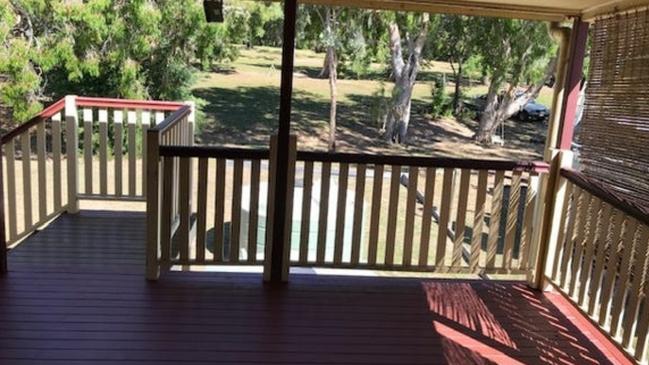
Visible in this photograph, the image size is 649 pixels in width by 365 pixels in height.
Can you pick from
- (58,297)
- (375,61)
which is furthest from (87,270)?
(375,61)

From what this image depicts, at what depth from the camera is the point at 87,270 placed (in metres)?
3.84

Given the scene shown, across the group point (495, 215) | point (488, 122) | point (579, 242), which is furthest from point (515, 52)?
point (579, 242)

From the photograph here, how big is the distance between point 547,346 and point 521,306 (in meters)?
0.53

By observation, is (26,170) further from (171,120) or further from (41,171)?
(171,120)

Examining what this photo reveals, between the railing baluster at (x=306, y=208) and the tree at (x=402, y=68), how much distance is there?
1101 centimetres

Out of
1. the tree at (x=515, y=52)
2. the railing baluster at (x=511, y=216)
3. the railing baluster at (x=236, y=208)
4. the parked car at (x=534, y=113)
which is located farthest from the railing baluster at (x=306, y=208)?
the parked car at (x=534, y=113)

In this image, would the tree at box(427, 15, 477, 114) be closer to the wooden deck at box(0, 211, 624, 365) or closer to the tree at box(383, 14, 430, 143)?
the tree at box(383, 14, 430, 143)

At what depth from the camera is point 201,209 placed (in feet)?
12.3

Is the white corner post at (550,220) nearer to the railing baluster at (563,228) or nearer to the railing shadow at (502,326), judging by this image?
the railing baluster at (563,228)

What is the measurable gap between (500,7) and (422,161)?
1.12 m

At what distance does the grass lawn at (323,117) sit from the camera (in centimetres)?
1684

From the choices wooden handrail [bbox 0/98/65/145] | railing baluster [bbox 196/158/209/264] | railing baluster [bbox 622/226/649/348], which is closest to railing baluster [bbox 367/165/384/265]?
railing baluster [bbox 196/158/209/264]

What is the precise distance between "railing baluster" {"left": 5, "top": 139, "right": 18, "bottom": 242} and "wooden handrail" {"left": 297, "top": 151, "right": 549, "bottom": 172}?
226cm

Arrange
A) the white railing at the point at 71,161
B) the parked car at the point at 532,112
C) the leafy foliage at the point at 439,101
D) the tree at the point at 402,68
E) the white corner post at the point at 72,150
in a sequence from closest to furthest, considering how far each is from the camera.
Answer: the white railing at the point at 71,161
the white corner post at the point at 72,150
the tree at the point at 402,68
the leafy foliage at the point at 439,101
the parked car at the point at 532,112
